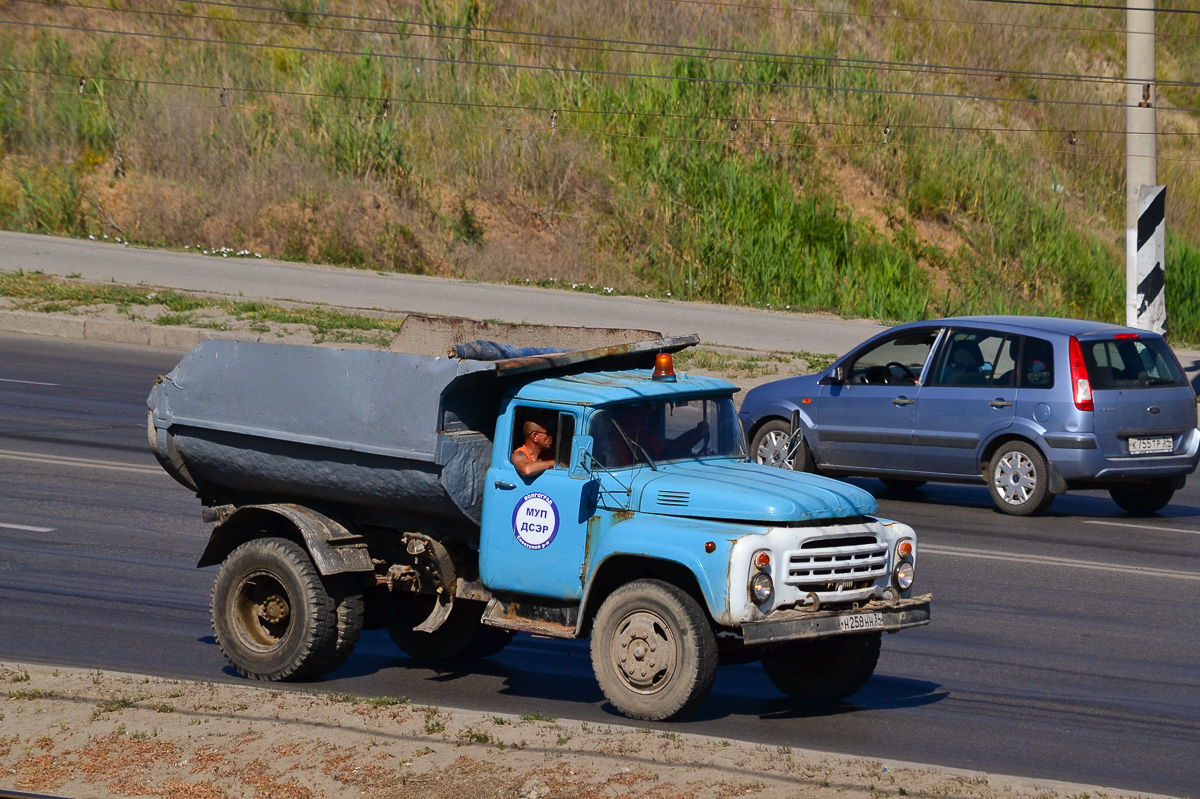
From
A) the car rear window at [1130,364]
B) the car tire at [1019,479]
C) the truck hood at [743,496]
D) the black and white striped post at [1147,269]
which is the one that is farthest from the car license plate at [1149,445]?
the black and white striped post at [1147,269]

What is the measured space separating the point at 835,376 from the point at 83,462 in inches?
290

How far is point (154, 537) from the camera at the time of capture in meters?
10.8

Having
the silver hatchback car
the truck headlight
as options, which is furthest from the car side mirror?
the truck headlight

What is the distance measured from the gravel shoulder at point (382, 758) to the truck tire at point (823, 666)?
1306 millimetres

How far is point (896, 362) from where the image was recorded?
1407 cm

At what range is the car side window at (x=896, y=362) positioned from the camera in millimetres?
13836

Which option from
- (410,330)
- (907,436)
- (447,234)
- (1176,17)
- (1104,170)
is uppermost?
(1176,17)

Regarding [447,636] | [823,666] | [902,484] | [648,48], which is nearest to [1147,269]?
[902,484]

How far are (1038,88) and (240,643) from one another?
35717mm

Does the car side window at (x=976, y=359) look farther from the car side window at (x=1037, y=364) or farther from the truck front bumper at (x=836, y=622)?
the truck front bumper at (x=836, y=622)

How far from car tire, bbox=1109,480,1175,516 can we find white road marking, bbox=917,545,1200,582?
7.91 ft

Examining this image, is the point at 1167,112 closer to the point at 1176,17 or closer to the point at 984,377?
the point at 1176,17

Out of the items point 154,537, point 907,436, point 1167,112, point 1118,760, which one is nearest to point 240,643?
point 154,537

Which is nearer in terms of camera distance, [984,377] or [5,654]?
[5,654]
